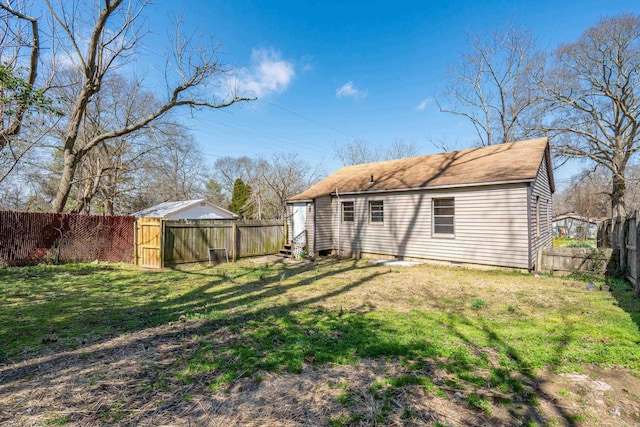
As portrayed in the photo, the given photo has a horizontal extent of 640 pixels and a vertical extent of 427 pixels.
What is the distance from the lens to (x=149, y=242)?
10.9 m

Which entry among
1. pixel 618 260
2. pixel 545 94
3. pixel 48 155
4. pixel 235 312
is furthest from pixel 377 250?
pixel 48 155

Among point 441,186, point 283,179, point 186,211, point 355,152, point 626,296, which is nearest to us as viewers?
point 626,296

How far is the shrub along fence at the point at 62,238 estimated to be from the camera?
9648mm

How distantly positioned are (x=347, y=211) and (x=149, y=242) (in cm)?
815

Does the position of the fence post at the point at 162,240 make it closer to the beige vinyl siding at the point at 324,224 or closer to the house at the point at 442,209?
the house at the point at 442,209

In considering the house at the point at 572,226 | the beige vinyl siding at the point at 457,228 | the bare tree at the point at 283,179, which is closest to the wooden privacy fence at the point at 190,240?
the beige vinyl siding at the point at 457,228

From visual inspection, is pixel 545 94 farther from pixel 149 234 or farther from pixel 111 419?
pixel 111 419

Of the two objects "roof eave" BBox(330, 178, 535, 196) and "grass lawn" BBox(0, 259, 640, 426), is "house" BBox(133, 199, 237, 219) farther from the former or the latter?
"grass lawn" BBox(0, 259, 640, 426)

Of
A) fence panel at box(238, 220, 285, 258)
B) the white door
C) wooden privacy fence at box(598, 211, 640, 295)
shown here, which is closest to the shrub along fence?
fence panel at box(238, 220, 285, 258)

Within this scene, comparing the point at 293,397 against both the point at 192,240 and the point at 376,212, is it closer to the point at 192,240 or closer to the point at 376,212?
the point at 192,240

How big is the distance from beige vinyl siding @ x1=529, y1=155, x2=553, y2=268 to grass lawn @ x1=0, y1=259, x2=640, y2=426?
9.86 ft

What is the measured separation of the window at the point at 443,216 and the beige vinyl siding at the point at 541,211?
7.87 feet

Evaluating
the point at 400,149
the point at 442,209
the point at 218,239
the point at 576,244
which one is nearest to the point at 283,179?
the point at 218,239

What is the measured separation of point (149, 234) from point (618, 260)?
15.0 metres
